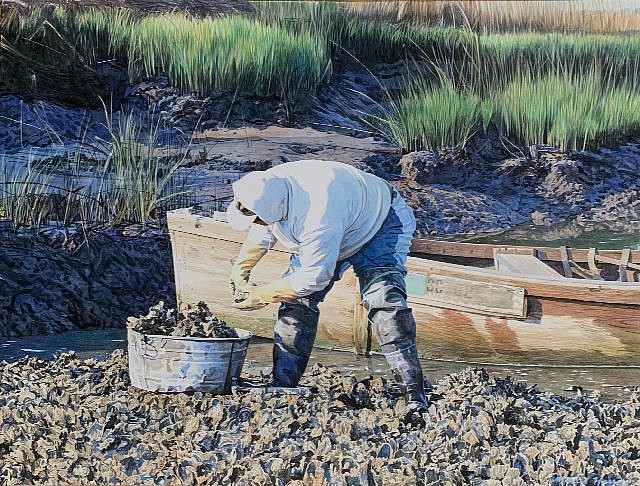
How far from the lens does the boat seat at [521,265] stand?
491cm

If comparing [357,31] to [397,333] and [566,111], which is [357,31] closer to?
[566,111]

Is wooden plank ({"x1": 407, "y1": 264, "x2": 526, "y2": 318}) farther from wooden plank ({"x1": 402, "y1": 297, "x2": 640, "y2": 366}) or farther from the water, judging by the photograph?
the water

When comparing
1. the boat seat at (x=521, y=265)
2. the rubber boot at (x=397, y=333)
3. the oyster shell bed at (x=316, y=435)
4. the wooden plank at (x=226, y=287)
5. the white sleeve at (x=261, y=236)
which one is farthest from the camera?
the boat seat at (x=521, y=265)

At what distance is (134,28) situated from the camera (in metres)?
5.09

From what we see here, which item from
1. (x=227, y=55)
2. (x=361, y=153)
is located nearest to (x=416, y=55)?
(x=361, y=153)

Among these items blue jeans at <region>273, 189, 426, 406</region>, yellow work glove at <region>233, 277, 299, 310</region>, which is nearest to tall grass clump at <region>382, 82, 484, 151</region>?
blue jeans at <region>273, 189, 426, 406</region>

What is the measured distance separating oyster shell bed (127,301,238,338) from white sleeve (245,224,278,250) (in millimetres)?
405

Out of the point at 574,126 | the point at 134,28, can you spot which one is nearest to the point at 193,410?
the point at 134,28

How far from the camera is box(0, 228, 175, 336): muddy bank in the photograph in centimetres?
506

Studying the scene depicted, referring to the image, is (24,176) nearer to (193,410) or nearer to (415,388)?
(193,410)

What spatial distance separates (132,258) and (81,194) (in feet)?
1.36

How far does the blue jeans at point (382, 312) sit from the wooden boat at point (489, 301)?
0.43 ft

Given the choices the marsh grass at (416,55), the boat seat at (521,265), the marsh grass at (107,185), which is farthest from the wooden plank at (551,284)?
the marsh grass at (107,185)

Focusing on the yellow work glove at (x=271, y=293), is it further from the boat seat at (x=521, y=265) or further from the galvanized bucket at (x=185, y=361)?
the boat seat at (x=521, y=265)
